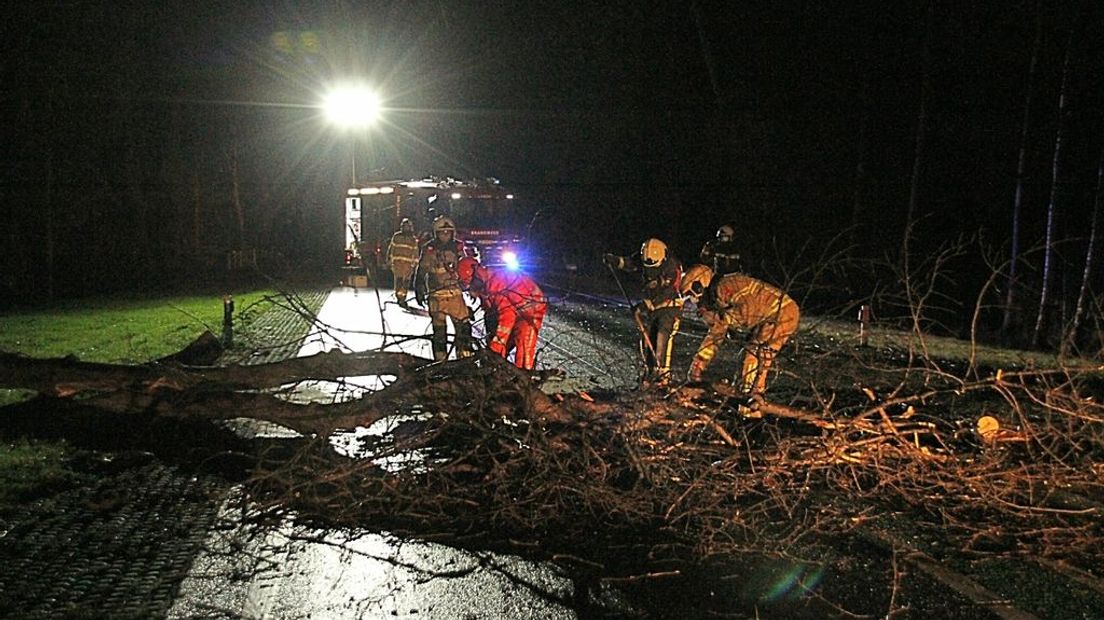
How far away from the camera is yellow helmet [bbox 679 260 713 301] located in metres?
8.59

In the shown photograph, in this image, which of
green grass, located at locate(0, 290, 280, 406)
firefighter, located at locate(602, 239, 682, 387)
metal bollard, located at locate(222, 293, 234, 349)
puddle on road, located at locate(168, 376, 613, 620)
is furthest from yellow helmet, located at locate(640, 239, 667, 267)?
metal bollard, located at locate(222, 293, 234, 349)

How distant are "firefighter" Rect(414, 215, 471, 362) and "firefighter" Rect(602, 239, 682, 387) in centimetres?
148

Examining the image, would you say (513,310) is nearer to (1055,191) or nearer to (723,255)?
(723,255)

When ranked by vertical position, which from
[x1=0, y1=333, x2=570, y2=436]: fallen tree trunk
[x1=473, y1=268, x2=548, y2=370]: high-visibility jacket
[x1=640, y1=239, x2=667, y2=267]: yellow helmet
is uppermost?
[x1=640, y1=239, x2=667, y2=267]: yellow helmet

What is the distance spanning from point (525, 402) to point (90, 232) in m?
27.1

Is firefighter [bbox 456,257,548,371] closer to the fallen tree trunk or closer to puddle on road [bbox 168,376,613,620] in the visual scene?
the fallen tree trunk

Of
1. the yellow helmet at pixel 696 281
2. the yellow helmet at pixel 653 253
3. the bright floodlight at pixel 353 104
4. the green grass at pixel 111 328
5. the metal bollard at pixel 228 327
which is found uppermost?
the bright floodlight at pixel 353 104

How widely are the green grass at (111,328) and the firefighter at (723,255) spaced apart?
5.97 metres

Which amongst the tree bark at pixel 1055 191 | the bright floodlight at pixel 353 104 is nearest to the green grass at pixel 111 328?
the bright floodlight at pixel 353 104

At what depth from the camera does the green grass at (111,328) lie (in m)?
A: 12.7

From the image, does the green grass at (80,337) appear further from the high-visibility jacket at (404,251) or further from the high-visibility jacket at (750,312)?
the high-visibility jacket at (750,312)

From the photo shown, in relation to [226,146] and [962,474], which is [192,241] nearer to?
[226,146]

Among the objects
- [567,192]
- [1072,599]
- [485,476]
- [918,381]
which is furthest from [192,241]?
[1072,599]

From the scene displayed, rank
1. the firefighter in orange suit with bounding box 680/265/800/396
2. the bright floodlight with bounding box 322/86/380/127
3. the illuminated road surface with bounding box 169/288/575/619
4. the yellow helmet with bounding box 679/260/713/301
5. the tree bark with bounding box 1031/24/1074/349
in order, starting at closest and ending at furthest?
the illuminated road surface with bounding box 169/288/575/619 → the firefighter in orange suit with bounding box 680/265/800/396 → the yellow helmet with bounding box 679/260/713/301 → the tree bark with bounding box 1031/24/1074/349 → the bright floodlight with bounding box 322/86/380/127
